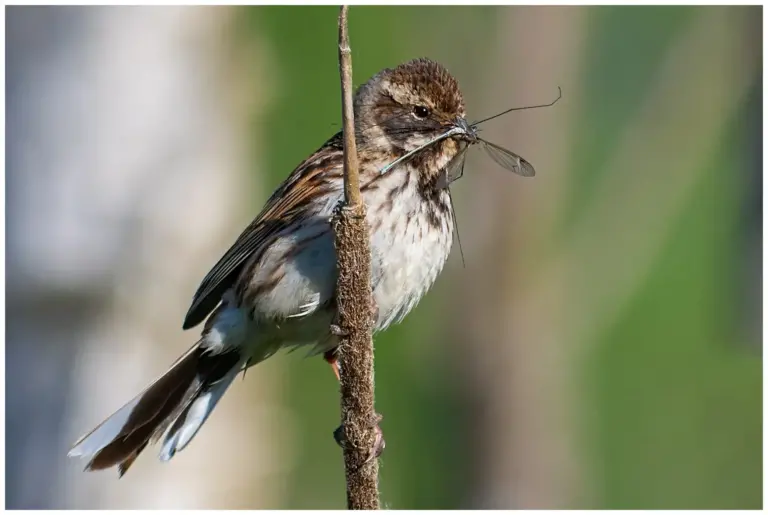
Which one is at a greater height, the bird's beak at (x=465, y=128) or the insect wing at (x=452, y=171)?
the bird's beak at (x=465, y=128)

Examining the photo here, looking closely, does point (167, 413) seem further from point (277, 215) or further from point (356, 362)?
point (356, 362)

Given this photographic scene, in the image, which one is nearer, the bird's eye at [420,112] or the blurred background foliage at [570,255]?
the bird's eye at [420,112]

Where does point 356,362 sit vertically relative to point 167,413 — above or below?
above

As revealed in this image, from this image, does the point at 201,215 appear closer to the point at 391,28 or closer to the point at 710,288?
the point at 391,28

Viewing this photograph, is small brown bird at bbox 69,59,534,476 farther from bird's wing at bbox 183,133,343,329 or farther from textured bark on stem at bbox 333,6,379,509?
textured bark on stem at bbox 333,6,379,509

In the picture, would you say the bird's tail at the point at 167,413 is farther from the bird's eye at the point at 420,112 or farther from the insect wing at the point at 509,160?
the insect wing at the point at 509,160

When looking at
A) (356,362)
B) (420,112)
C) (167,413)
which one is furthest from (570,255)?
(356,362)

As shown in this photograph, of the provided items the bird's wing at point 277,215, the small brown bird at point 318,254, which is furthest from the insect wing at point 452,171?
the bird's wing at point 277,215
